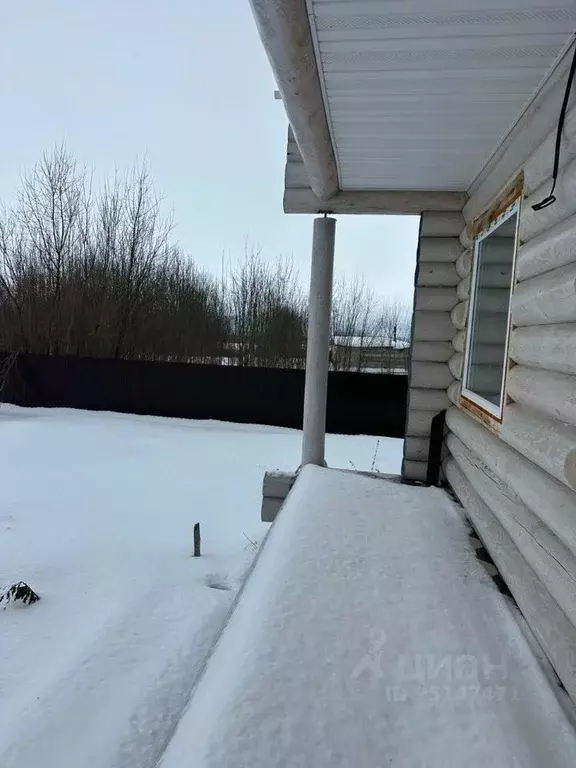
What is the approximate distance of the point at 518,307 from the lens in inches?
76.5

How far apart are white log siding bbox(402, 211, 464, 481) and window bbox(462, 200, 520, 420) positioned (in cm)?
35

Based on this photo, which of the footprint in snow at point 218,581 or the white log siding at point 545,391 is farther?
the footprint in snow at point 218,581

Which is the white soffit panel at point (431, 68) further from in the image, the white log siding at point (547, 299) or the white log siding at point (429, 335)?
the white log siding at point (429, 335)

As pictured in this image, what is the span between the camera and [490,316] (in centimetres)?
298

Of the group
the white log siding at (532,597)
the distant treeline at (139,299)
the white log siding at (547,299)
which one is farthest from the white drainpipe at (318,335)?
the distant treeline at (139,299)

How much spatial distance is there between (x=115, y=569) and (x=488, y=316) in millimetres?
3785

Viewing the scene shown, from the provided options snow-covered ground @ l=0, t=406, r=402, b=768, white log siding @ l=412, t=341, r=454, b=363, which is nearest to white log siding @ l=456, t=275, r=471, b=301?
white log siding @ l=412, t=341, r=454, b=363

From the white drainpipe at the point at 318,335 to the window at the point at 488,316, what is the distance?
1081mm

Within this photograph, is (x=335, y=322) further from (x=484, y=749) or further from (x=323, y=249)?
(x=484, y=749)

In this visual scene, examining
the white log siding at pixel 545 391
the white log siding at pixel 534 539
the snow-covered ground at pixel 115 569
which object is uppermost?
the white log siding at pixel 545 391

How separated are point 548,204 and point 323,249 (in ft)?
6.85

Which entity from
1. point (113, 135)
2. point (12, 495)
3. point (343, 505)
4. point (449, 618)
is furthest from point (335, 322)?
point (449, 618)

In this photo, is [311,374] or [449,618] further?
[311,374]

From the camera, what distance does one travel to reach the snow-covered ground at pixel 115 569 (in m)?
2.53
